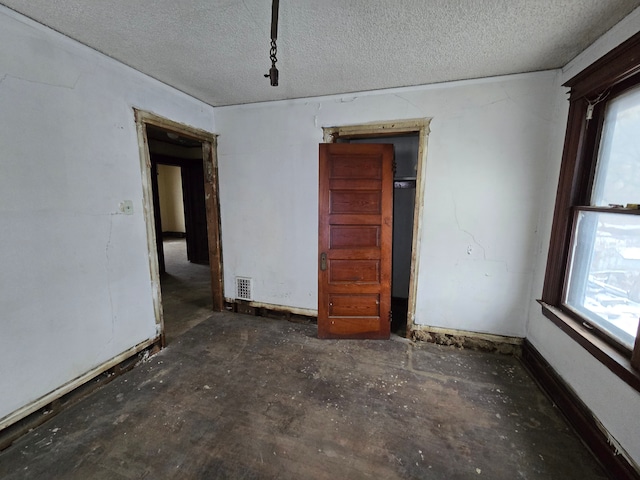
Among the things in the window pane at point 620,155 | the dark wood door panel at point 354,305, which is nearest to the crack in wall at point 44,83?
the dark wood door panel at point 354,305

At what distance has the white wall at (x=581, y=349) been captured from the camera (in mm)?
1389

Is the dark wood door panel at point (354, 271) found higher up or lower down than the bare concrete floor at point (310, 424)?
→ higher up

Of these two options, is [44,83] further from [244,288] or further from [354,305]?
[354,305]

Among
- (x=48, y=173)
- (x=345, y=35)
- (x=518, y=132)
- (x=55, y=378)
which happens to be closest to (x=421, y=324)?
(x=518, y=132)

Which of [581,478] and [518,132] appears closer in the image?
[581,478]

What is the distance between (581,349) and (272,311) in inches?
110

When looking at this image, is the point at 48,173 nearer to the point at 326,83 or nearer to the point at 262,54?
the point at 262,54

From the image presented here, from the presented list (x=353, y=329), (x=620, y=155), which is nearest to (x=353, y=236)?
(x=353, y=329)

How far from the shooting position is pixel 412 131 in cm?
258

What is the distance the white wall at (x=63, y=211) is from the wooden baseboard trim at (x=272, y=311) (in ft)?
3.95

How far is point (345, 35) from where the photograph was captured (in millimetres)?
1729

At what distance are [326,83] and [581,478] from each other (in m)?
3.20

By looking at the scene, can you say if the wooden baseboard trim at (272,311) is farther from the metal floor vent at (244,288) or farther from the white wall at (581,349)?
the white wall at (581,349)

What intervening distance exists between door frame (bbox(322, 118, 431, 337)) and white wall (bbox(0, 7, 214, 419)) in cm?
182
